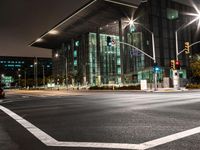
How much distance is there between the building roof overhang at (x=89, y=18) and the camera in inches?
2613

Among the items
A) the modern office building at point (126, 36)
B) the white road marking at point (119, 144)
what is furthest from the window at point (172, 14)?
the white road marking at point (119, 144)

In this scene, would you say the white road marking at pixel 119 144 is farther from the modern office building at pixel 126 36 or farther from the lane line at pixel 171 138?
the modern office building at pixel 126 36

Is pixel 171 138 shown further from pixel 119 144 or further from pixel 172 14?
pixel 172 14

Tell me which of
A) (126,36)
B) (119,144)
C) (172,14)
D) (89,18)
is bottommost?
(119,144)

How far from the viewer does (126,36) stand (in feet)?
242

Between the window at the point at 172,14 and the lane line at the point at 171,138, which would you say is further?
the window at the point at 172,14

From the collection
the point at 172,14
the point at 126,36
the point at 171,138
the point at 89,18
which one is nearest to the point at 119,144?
the point at 171,138

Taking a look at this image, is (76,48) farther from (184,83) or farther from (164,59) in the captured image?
(184,83)

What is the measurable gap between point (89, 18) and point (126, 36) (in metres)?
11.3

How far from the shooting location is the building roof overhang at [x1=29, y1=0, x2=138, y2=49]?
66.4 m

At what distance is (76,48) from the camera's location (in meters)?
104

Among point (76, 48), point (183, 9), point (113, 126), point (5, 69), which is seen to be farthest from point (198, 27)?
point (5, 69)

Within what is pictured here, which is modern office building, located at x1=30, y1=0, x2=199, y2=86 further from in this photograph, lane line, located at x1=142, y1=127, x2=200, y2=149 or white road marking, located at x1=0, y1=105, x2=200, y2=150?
white road marking, located at x1=0, y1=105, x2=200, y2=150

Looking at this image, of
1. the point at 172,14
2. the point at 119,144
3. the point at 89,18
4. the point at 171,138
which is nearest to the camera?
the point at 119,144
